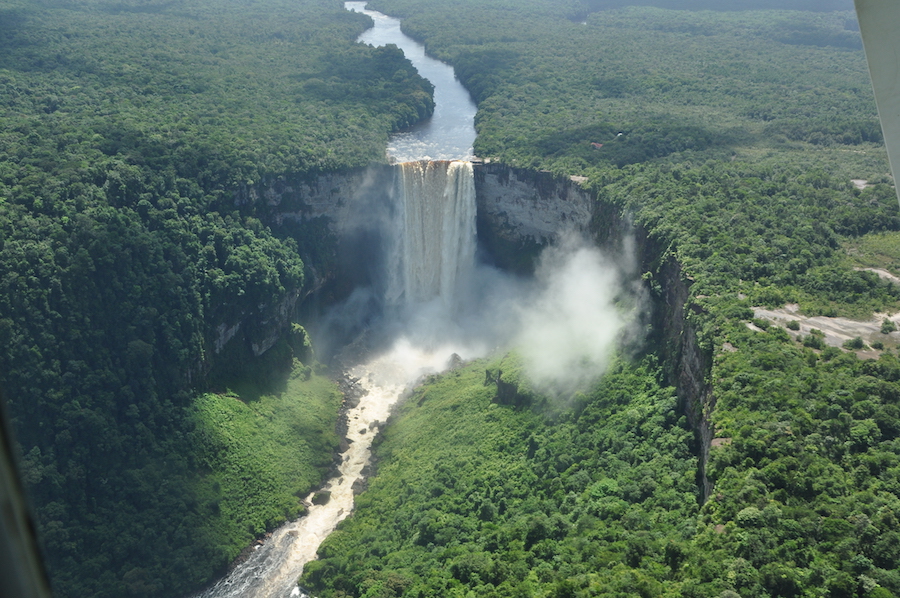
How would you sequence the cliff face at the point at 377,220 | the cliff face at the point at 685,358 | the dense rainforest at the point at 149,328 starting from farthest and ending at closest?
the cliff face at the point at 377,220
the dense rainforest at the point at 149,328
the cliff face at the point at 685,358

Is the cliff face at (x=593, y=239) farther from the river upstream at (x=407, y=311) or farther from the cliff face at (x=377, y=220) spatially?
the river upstream at (x=407, y=311)

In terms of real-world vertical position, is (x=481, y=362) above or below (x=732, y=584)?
below

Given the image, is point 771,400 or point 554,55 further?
point 554,55

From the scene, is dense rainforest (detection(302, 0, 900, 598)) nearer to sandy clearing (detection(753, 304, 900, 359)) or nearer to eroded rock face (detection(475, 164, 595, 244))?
sandy clearing (detection(753, 304, 900, 359))

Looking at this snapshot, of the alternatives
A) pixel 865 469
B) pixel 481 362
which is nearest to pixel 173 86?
pixel 481 362

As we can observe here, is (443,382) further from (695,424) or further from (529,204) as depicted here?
(695,424)

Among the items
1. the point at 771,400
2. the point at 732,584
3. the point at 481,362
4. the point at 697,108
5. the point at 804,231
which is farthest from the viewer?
the point at 697,108

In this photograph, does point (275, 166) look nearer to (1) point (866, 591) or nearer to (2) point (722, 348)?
(2) point (722, 348)

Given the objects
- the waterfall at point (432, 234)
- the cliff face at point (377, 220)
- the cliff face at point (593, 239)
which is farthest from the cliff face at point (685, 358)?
the waterfall at point (432, 234)
